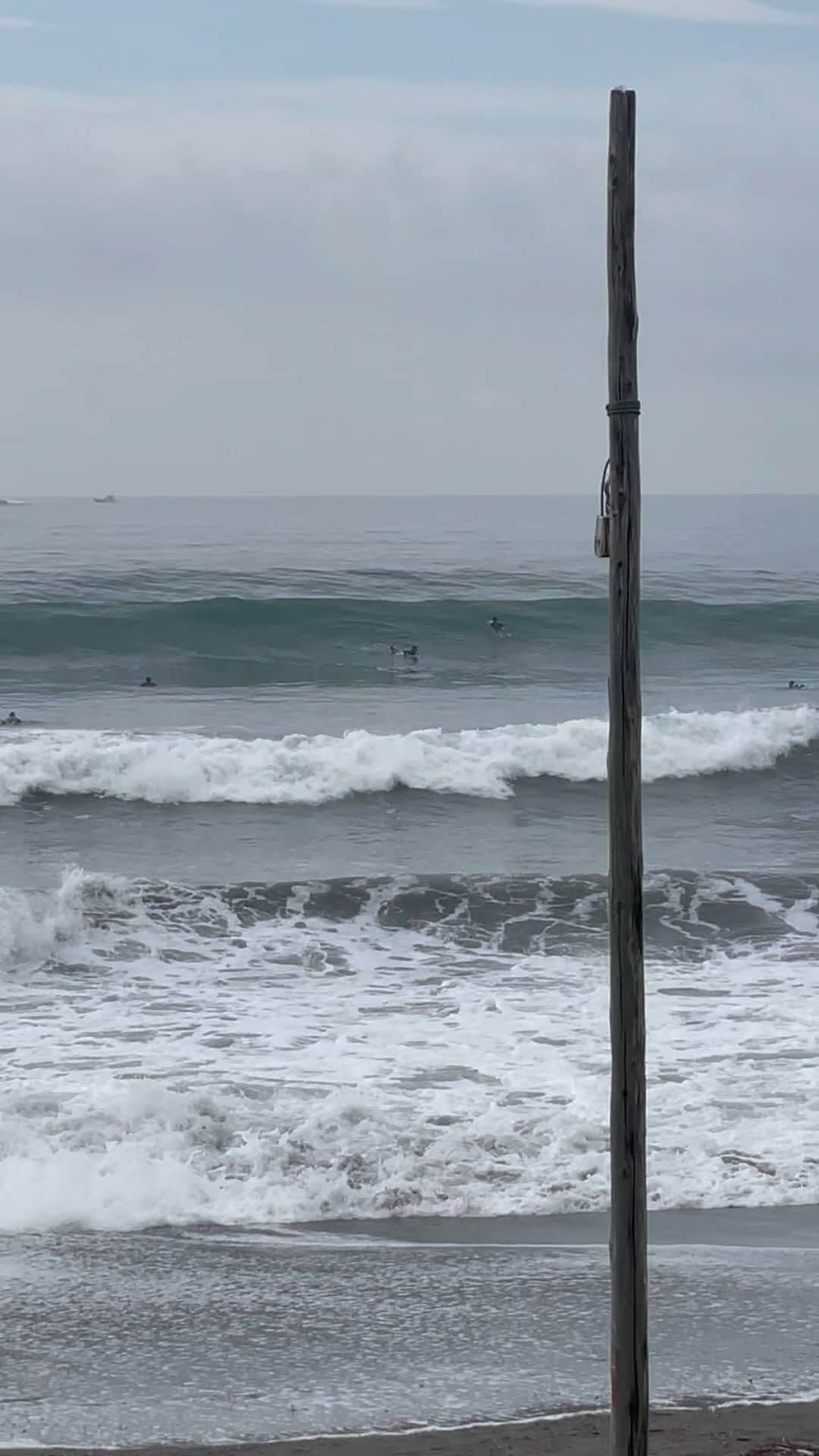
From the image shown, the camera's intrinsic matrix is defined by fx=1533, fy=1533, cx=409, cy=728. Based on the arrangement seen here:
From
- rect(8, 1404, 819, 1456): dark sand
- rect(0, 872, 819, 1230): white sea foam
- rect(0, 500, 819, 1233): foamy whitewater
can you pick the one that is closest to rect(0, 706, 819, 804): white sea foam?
rect(0, 500, 819, 1233): foamy whitewater

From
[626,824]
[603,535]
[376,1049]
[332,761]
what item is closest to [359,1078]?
[376,1049]

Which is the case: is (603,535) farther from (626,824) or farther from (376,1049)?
(376,1049)

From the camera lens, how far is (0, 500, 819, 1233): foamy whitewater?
7992 millimetres

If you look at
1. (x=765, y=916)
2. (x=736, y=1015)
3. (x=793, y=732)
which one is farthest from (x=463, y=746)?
(x=736, y=1015)

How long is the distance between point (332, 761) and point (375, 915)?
21.4ft

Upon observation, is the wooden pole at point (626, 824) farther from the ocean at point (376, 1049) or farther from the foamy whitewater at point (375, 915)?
the foamy whitewater at point (375, 915)

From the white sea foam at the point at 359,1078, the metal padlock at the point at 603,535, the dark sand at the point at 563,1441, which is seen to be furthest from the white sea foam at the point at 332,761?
the metal padlock at the point at 603,535

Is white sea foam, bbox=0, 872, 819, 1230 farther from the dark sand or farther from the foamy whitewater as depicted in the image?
the dark sand

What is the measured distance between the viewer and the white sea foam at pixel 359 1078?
7672 millimetres

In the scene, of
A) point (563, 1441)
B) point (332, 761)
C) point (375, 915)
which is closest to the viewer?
point (563, 1441)

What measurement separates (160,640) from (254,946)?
2088cm

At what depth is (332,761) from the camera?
20.6 m

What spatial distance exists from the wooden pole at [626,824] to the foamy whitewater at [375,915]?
3.04 metres

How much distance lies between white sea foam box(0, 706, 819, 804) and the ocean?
8 centimetres
